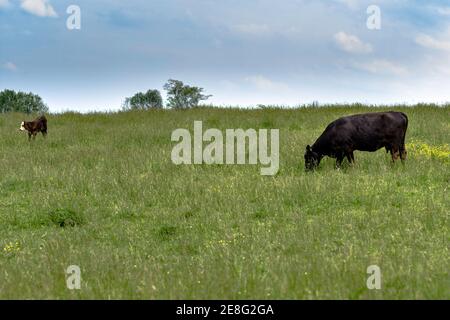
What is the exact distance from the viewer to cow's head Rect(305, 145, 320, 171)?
14.6 meters

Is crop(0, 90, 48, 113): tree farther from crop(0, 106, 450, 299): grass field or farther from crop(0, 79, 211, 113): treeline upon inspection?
crop(0, 106, 450, 299): grass field

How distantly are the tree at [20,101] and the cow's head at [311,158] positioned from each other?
76920 millimetres

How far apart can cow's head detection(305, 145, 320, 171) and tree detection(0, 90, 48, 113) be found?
3028 inches

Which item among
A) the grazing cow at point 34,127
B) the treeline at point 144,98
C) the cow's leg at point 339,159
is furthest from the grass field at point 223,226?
the treeline at point 144,98

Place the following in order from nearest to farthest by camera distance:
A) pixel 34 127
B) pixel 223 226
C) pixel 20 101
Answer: pixel 223 226, pixel 34 127, pixel 20 101

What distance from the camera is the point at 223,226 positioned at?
952 centimetres

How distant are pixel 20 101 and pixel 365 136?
280 ft

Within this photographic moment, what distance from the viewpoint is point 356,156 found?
16.2 metres

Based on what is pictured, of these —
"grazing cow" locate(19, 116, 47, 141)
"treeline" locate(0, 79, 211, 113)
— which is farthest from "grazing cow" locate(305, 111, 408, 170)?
"treeline" locate(0, 79, 211, 113)

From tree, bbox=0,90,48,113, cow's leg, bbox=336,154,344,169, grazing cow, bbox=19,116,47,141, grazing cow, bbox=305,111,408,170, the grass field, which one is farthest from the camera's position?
tree, bbox=0,90,48,113

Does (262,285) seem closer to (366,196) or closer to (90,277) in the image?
(90,277)

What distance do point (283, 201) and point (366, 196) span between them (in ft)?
6.01

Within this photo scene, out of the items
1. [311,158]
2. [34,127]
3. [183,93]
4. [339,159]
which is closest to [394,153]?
[339,159]

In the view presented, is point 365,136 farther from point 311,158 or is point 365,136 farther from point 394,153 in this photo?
point 311,158
